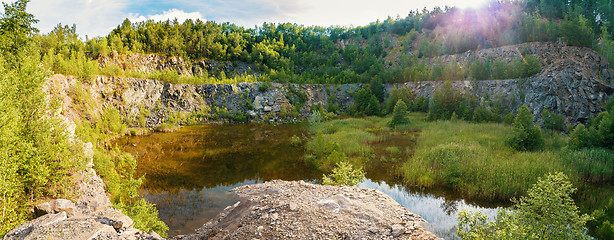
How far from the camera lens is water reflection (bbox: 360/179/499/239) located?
10.4 meters

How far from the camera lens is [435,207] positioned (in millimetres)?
12430

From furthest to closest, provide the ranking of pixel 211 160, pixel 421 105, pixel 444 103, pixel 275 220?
pixel 421 105, pixel 444 103, pixel 211 160, pixel 275 220

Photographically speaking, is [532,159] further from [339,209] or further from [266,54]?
[266,54]

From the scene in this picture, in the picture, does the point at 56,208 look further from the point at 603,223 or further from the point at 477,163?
the point at 477,163

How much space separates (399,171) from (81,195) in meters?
16.1

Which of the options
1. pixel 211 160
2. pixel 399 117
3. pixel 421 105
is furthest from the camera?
pixel 421 105

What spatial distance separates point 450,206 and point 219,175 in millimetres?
13461

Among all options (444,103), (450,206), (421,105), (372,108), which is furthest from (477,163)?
(372,108)

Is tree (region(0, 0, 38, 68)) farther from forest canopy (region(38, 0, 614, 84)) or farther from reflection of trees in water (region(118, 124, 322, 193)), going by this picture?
forest canopy (region(38, 0, 614, 84))

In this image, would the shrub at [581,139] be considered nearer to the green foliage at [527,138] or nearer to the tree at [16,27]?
the green foliage at [527,138]

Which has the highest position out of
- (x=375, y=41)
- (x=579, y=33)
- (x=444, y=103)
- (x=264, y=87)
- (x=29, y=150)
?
(x=375, y=41)

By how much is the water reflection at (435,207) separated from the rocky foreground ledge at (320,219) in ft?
6.34

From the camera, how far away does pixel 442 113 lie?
37188 millimetres

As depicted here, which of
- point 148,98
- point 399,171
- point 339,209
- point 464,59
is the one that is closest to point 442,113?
A: point 464,59
